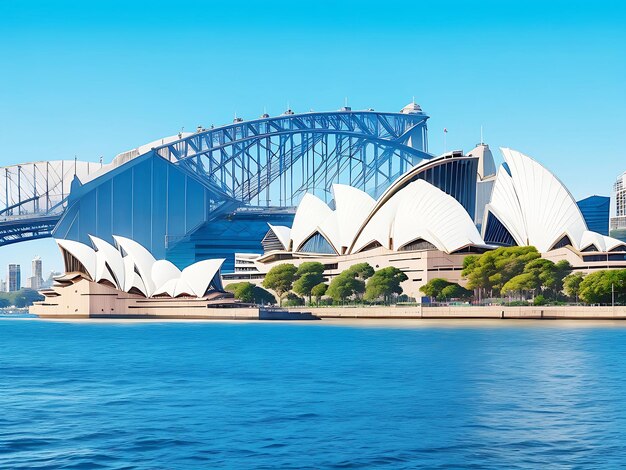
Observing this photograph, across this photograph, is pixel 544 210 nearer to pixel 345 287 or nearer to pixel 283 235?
pixel 345 287

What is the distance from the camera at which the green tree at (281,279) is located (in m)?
144

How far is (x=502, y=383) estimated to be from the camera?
38469mm

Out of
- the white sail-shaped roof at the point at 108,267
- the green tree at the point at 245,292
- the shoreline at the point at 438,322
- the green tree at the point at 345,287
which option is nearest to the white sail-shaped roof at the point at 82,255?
the white sail-shaped roof at the point at 108,267

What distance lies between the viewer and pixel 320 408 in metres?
32.2

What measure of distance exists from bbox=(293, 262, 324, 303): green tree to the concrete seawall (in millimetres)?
16021

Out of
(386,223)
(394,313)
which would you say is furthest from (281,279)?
(394,313)

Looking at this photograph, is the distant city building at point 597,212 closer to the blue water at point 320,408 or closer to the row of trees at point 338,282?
the row of trees at point 338,282

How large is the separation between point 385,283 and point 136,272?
33959 millimetres

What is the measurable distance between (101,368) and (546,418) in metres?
23.7

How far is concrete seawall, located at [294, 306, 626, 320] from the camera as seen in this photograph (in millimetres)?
100125

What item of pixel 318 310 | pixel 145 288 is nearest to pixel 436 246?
pixel 318 310

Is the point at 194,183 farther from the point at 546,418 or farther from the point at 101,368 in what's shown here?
the point at 546,418

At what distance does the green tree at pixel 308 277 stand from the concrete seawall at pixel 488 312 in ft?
52.6

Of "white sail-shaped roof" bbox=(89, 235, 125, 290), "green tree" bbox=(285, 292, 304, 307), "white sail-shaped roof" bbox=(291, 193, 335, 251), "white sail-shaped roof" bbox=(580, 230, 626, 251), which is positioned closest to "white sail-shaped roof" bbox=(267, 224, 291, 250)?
"white sail-shaped roof" bbox=(291, 193, 335, 251)
